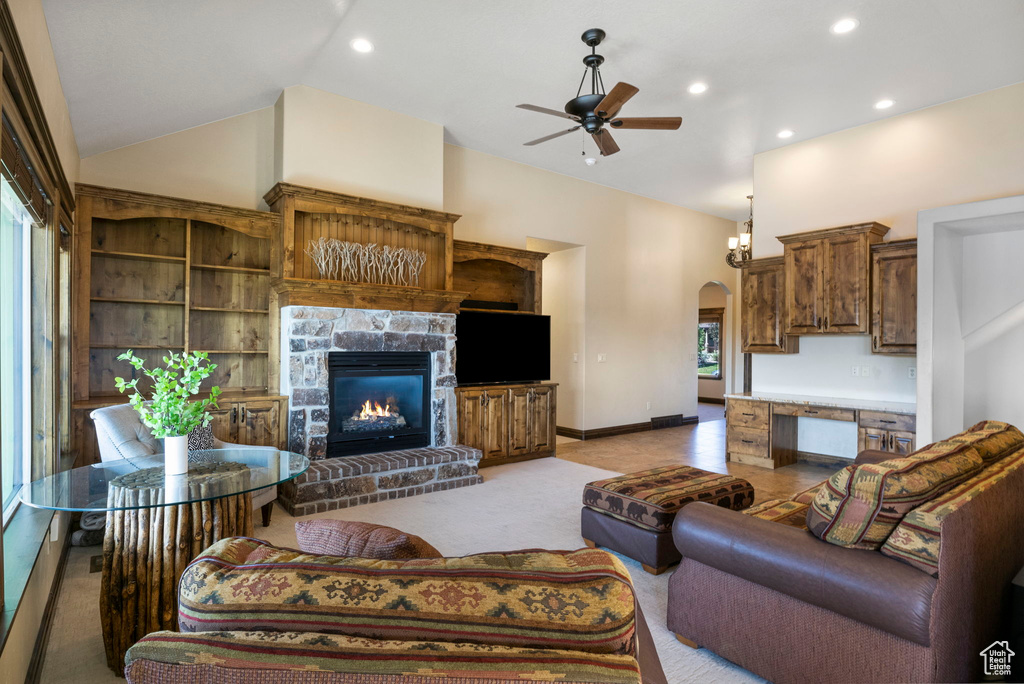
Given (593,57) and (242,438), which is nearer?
(593,57)

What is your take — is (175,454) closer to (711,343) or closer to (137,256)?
(137,256)

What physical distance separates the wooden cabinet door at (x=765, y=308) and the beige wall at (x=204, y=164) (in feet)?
16.8

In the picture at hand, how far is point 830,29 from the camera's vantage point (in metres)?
3.69

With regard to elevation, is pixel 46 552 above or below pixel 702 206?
below

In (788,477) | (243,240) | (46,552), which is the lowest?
(788,477)

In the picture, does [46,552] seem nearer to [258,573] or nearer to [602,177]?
[258,573]

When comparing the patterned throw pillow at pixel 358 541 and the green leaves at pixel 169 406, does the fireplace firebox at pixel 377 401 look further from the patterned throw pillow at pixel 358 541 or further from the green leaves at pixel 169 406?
→ the patterned throw pillow at pixel 358 541

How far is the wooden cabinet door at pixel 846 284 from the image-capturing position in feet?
16.8

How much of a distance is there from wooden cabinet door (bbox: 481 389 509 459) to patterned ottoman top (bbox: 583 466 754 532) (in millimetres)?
2309

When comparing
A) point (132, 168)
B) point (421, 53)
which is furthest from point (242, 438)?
point (421, 53)

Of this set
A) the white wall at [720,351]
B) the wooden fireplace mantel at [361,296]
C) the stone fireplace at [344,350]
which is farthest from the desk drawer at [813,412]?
the white wall at [720,351]

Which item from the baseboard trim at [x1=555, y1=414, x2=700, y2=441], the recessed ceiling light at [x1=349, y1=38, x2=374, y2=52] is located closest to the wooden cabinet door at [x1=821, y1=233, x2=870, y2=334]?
the baseboard trim at [x1=555, y1=414, x2=700, y2=441]

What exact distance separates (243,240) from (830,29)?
490cm

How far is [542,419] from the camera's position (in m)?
6.12
